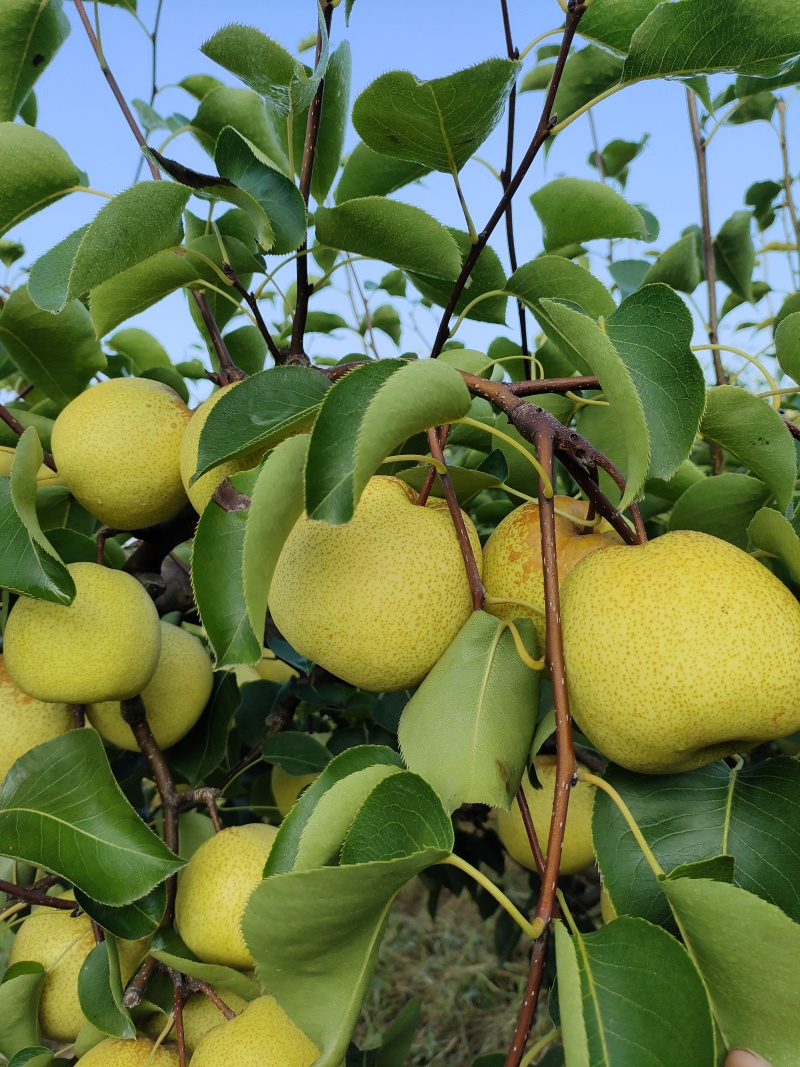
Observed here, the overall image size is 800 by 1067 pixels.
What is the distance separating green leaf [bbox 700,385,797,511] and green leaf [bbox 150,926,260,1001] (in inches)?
33.4

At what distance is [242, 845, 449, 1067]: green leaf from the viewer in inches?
21.5

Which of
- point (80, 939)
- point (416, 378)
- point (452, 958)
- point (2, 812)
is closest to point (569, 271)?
point (416, 378)

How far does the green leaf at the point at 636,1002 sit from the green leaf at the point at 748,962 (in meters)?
0.04

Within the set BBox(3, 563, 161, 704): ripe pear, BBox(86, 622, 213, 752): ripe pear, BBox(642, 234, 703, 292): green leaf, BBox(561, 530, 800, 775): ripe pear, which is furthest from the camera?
BBox(642, 234, 703, 292): green leaf

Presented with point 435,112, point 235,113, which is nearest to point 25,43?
point 235,113

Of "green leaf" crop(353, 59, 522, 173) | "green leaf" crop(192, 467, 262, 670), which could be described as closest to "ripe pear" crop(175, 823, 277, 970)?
"green leaf" crop(192, 467, 262, 670)

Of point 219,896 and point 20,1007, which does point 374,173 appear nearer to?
point 219,896

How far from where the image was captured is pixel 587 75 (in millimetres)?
1436

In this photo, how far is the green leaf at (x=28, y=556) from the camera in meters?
0.93

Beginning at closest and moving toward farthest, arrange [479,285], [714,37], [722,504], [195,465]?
1. [714,37]
2. [195,465]
3. [722,504]
4. [479,285]

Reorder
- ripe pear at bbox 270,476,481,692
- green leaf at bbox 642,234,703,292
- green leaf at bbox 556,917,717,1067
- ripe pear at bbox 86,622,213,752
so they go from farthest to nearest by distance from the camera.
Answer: green leaf at bbox 642,234,703,292, ripe pear at bbox 86,622,213,752, ripe pear at bbox 270,476,481,692, green leaf at bbox 556,917,717,1067

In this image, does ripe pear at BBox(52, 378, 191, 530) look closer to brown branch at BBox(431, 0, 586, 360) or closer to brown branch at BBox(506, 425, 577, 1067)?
brown branch at BBox(431, 0, 586, 360)

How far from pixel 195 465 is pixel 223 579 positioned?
280 mm

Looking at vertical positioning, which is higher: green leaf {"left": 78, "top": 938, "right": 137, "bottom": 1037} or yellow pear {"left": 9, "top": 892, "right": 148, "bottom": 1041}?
green leaf {"left": 78, "top": 938, "right": 137, "bottom": 1037}
